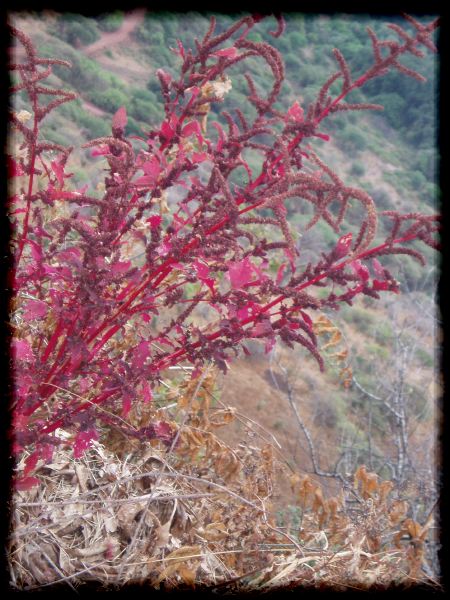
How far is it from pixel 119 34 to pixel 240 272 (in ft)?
66.5

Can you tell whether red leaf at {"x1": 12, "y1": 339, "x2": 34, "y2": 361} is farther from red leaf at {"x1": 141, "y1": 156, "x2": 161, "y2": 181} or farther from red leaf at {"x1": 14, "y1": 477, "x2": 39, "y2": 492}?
red leaf at {"x1": 141, "y1": 156, "x2": 161, "y2": 181}

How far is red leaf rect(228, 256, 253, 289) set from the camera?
1132 mm

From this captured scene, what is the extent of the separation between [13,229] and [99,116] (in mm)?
12053

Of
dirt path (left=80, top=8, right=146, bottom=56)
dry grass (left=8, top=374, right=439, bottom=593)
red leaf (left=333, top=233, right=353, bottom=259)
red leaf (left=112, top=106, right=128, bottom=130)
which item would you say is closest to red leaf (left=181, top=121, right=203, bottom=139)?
red leaf (left=112, top=106, right=128, bottom=130)

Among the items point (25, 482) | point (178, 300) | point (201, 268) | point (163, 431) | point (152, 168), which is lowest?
point (163, 431)

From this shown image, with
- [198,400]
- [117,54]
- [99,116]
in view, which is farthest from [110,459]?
[117,54]

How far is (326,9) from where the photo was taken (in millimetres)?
1898

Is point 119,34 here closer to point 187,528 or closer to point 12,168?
point 12,168

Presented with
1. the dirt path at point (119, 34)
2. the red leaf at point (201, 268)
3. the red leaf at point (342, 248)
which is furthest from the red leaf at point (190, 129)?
the dirt path at point (119, 34)

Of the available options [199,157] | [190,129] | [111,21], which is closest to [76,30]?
[111,21]

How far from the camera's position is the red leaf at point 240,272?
44.6 inches

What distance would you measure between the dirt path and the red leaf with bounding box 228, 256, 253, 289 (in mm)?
17148

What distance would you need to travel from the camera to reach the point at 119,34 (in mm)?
18594

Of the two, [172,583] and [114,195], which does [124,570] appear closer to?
[172,583]
